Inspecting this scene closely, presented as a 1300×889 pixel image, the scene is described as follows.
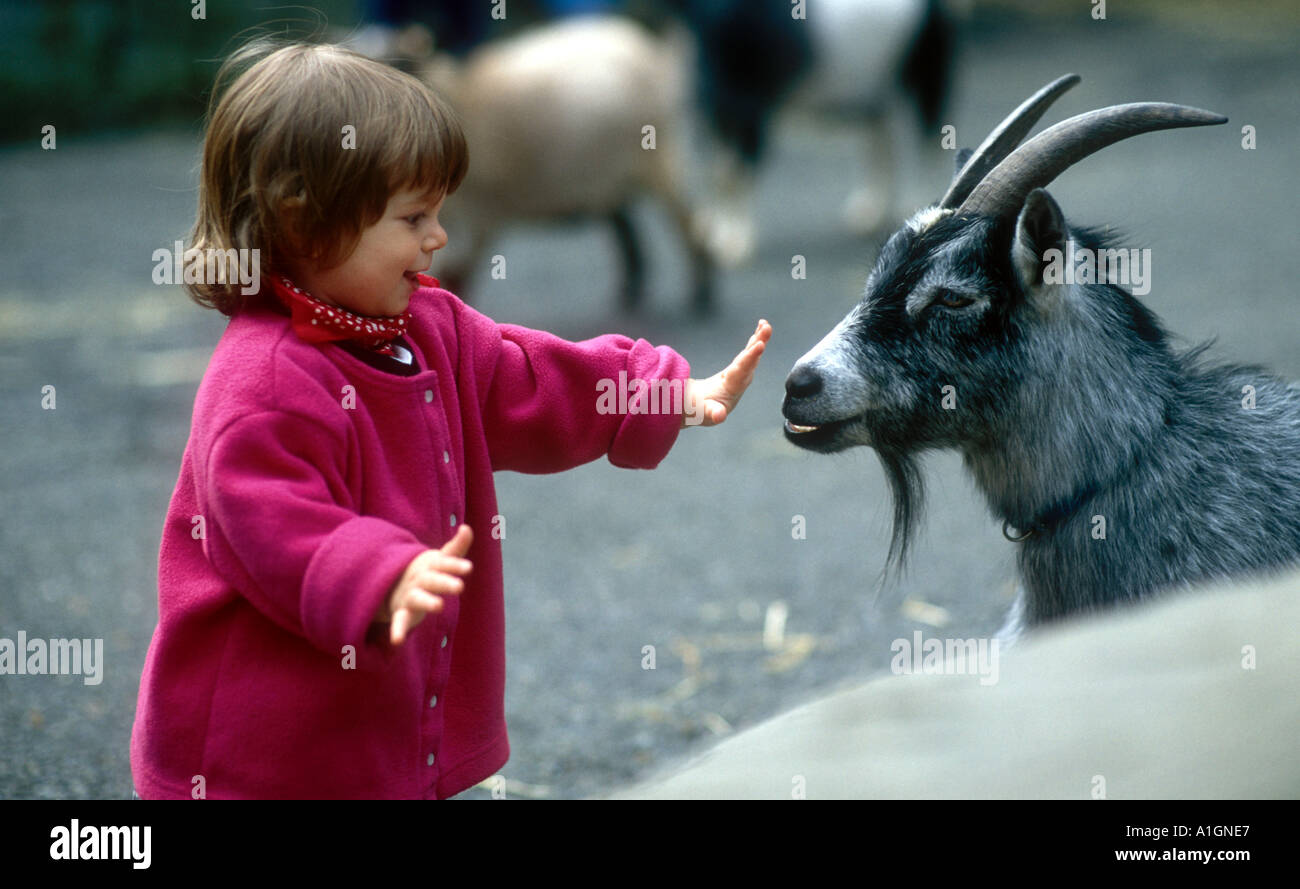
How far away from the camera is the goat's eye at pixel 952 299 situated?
241 cm

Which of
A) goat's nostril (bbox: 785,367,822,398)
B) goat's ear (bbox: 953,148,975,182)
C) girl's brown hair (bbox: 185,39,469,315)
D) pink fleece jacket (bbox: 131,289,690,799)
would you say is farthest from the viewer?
goat's ear (bbox: 953,148,975,182)

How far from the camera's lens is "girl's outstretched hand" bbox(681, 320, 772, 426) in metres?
2.06

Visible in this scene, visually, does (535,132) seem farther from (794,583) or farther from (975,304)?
(975,304)

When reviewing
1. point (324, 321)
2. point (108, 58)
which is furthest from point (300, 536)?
point (108, 58)

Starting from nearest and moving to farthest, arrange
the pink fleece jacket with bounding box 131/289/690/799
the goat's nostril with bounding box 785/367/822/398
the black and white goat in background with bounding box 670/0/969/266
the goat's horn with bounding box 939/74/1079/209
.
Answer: the pink fleece jacket with bounding box 131/289/690/799
the goat's nostril with bounding box 785/367/822/398
the goat's horn with bounding box 939/74/1079/209
the black and white goat in background with bounding box 670/0/969/266

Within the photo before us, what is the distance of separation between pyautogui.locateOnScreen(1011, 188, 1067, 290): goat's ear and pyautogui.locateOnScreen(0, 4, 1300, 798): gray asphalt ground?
55 centimetres

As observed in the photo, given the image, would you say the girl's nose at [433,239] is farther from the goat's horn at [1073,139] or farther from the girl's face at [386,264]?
the goat's horn at [1073,139]

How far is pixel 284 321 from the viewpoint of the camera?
5.98 feet

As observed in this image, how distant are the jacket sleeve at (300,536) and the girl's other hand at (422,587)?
0.05ft

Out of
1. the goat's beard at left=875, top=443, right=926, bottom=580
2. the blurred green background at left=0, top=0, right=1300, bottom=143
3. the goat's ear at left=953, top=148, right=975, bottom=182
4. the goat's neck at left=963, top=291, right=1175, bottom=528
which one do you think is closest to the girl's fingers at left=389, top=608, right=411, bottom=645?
the goat's beard at left=875, top=443, right=926, bottom=580

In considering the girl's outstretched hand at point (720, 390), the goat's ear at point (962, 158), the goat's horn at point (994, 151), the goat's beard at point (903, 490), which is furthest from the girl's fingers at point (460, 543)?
the goat's ear at point (962, 158)

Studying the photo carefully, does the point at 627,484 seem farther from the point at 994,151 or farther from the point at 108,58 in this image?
the point at 108,58

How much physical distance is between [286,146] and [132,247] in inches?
281

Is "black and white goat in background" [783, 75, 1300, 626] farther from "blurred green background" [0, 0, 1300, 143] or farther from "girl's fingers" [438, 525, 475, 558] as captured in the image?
"blurred green background" [0, 0, 1300, 143]
